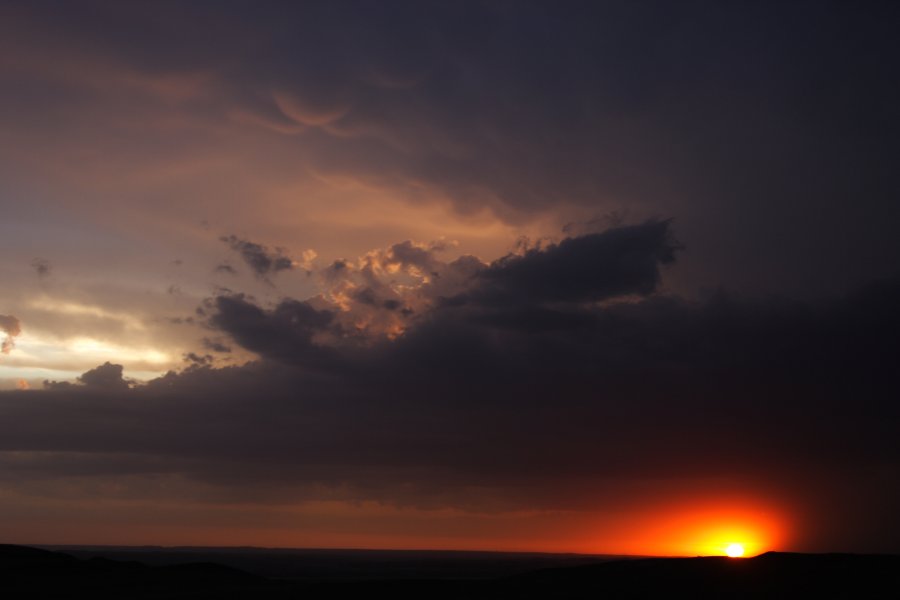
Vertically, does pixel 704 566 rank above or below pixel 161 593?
above

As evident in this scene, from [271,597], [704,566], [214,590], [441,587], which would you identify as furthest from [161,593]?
[704,566]

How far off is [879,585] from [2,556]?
75.9m

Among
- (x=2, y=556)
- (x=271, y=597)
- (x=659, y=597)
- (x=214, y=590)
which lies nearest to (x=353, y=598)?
(x=271, y=597)

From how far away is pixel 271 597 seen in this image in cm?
5641

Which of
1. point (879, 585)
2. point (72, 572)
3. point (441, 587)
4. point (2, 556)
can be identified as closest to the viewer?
point (879, 585)

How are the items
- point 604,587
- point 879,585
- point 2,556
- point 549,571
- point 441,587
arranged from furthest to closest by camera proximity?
1. point 2,556
2. point 549,571
3. point 441,587
4. point 604,587
5. point 879,585

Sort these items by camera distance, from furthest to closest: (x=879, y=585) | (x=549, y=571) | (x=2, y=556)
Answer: (x=2, y=556)
(x=549, y=571)
(x=879, y=585)

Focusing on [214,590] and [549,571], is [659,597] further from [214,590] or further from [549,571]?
[214,590]

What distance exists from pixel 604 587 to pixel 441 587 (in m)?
11.7

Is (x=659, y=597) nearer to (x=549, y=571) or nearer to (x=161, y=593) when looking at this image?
(x=549, y=571)

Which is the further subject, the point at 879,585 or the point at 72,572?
the point at 72,572

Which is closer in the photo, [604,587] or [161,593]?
[604,587]

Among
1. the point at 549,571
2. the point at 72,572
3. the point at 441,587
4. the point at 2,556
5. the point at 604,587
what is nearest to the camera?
the point at 604,587

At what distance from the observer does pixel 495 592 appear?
55062mm
